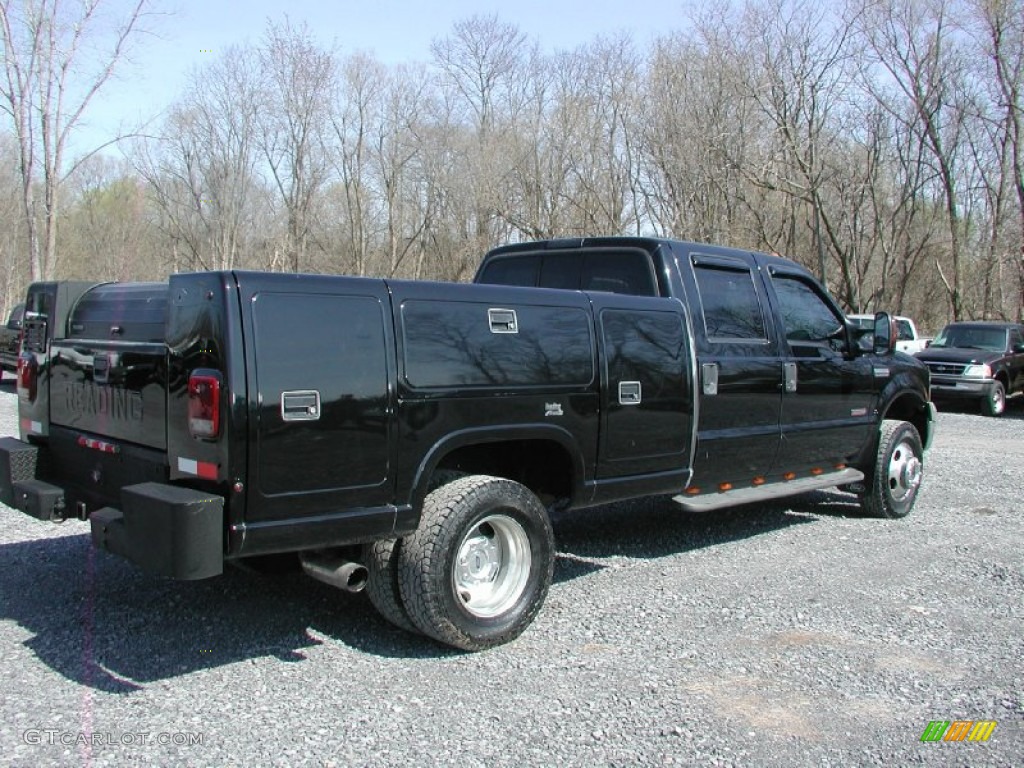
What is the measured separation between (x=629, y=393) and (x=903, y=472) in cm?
385

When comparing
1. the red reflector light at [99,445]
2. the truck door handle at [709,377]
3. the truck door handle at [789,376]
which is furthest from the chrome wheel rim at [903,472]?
the red reflector light at [99,445]

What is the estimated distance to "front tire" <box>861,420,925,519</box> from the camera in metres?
7.62

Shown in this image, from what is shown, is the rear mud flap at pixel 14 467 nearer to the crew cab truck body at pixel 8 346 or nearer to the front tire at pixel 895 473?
the front tire at pixel 895 473

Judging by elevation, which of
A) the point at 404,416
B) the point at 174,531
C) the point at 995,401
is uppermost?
the point at 404,416

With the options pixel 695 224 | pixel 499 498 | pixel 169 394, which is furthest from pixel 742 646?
pixel 695 224

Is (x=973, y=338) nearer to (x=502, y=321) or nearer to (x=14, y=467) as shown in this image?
(x=502, y=321)

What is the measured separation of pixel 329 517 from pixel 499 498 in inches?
35.6

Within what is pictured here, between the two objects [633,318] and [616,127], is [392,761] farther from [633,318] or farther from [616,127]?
[616,127]

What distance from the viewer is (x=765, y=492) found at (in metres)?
6.30

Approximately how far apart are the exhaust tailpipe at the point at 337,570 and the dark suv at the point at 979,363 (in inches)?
623

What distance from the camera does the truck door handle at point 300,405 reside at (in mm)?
3760

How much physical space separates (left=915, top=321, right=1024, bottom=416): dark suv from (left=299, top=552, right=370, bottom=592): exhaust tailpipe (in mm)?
15829

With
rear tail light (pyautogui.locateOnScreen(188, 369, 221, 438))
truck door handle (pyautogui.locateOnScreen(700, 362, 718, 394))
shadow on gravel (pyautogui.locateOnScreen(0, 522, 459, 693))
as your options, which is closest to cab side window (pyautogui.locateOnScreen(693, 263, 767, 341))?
truck door handle (pyautogui.locateOnScreen(700, 362, 718, 394))

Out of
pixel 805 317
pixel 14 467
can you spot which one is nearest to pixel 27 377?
pixel 14 467
